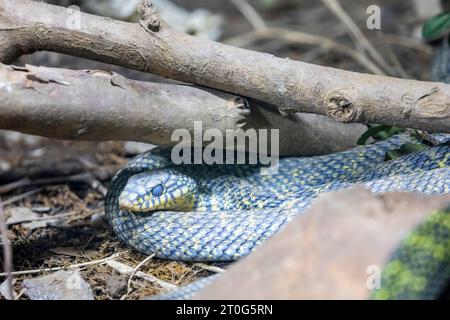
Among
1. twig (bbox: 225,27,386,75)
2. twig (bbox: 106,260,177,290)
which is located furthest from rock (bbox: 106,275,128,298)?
twig (bbox: 225,27,386,75)

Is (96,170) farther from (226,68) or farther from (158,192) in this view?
(226,68)

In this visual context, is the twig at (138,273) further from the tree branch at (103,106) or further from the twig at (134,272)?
the tree branch at (103,106)

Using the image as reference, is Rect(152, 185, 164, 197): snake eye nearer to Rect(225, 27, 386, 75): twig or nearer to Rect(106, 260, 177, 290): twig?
Rect(106, 260, 177, 290): twig

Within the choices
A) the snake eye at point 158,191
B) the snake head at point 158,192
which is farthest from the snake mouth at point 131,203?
the snake eye at point 158,191

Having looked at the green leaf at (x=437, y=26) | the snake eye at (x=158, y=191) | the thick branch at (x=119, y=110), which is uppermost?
the green leaf at (x=437, y=26)

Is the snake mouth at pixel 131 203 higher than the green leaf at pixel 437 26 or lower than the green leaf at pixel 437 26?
lower

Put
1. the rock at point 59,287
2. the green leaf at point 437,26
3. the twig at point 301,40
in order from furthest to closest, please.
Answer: the twig at point 301,40 < the green leaf at point 437,26 < the rock at point 59,287

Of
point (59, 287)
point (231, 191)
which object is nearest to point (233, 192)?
point (231, 191)

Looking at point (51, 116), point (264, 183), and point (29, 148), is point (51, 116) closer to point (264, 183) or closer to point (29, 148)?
point (264, 183)
